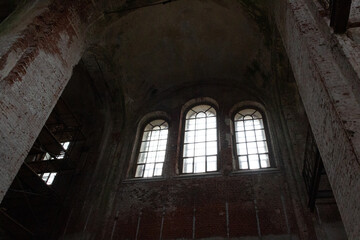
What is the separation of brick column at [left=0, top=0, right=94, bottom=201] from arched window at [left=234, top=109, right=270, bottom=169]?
476cm

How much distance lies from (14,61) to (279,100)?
686cm

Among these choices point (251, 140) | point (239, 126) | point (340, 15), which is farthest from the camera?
point (239, 126)

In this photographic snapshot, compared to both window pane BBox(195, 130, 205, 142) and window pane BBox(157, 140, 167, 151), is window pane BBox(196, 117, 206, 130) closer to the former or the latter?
window pane BBox(195, 130, 205, 142)

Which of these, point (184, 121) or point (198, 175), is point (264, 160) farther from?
point (184, 121)

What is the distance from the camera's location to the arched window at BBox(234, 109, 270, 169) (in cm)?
798

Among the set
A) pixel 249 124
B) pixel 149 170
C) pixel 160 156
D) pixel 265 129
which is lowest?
pixel 149 170

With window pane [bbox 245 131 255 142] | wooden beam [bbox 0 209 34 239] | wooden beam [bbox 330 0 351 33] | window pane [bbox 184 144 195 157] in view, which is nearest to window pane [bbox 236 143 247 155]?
window pane [bbox 245 131 255 142]

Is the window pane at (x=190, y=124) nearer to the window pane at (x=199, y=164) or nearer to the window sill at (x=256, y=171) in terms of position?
the window pane at (x=199, y=164)

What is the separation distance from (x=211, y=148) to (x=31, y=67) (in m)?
5.18

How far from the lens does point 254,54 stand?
9.48 meters

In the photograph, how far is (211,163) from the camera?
8.19m

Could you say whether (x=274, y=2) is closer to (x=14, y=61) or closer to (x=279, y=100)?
(x=279, y=100)

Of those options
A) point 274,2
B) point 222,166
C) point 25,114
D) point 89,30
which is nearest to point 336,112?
point 274,2

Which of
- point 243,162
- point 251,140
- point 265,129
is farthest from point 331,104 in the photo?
point 265,129
